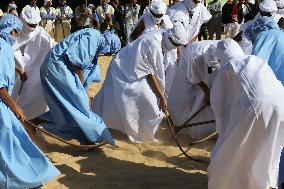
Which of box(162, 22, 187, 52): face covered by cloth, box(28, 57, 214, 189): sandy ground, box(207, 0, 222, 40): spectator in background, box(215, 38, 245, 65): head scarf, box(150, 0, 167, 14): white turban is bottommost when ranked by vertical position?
box(207, 0, 222, 40): spectator in background

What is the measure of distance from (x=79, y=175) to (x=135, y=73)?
1692mm

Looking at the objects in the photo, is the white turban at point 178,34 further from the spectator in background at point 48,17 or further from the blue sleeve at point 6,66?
the spectator in background at point 48,17

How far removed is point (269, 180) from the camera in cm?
485

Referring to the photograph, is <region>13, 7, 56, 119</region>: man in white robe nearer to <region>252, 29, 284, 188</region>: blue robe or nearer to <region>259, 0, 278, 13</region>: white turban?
<region>259, 0, 278, 13</region>: white turban

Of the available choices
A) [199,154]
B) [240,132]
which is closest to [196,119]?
[199,154]

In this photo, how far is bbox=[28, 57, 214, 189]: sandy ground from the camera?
19.9 ft

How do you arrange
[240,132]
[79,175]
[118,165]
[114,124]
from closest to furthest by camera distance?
[240,132] < [79,175] < [118,165] < [114,124]

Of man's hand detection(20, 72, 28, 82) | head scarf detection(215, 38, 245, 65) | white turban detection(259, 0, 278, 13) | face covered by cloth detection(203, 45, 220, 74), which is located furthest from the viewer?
man's hand detection(20, 72, 28, 82)

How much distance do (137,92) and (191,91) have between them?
927 mm

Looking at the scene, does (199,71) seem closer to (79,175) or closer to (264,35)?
(264,35)

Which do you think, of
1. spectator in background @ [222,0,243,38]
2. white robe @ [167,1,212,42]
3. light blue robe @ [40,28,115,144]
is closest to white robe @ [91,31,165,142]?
light blue robe @ [40,28,115,144]

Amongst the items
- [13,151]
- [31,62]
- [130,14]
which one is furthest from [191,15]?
[130,14]

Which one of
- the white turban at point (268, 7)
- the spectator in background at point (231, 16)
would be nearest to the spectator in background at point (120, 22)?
the spectator in background at point (231, 16)

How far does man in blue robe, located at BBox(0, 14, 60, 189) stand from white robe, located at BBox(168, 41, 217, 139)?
262 cm
